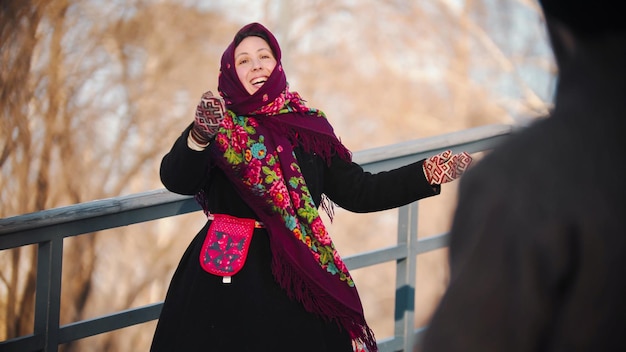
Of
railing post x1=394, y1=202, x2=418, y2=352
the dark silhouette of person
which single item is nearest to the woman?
railing post x1=394, y1=202, x2=418, y2=352

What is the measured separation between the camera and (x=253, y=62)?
2613 mm

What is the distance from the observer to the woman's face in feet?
8.49

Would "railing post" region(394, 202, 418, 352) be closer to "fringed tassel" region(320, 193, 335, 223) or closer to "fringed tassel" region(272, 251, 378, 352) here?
"fringed tassel" region(320, 193, 335, 223)

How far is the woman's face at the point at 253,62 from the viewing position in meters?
2.59

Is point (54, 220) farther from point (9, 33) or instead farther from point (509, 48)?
point (509, 48)

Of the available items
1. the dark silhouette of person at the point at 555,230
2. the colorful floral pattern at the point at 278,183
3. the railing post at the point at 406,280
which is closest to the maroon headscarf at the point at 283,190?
the colorful floral pattern at the point at 278,183

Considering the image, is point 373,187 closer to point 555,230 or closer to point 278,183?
point 278,183

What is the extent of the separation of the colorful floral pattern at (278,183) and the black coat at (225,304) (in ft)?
0.24

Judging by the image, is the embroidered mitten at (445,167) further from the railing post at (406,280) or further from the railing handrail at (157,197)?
the railing post at (406,280)

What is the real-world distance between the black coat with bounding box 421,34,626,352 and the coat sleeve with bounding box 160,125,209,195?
1.40 metres

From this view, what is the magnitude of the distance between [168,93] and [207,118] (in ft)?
33.6

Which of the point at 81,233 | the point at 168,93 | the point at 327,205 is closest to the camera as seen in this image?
the point at 81,233

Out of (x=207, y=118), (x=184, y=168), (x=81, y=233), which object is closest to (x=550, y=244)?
(x=207, y=118)

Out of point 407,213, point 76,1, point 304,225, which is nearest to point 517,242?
point 304,225
